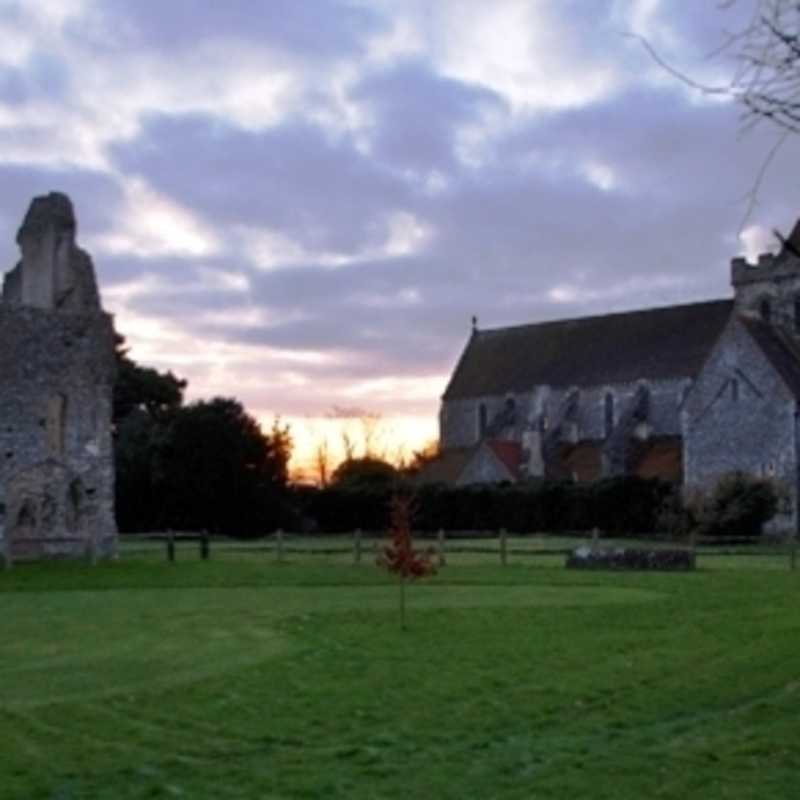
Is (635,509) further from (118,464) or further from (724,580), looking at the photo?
(724,580)

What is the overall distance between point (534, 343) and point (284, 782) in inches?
3012

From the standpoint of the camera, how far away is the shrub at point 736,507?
5250cm

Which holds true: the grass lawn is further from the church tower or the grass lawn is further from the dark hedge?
the church tower

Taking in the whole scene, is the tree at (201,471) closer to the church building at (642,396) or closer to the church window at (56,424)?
the church building at (642,396)

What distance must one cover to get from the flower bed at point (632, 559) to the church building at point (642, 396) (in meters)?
23.7

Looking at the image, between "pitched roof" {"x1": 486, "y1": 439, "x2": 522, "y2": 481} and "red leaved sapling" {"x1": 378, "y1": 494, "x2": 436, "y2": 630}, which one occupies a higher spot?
"pitched roof" {"x1": 486, "y1": 439, "x2": 522, "y2": 481}

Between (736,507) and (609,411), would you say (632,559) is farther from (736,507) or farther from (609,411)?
(609,411)

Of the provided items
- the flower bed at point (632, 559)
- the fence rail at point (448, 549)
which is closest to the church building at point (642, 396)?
the fence rail at point (448, 549)

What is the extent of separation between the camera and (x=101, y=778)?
360 inches

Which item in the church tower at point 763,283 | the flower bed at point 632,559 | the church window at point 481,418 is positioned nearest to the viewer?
the flower bed at point 632,559

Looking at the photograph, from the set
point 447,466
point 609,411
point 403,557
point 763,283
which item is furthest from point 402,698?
point 447,466

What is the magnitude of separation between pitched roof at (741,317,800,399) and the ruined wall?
234 mm

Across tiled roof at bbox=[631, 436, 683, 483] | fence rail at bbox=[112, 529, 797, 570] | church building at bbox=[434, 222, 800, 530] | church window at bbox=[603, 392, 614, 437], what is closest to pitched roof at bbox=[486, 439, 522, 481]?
church building at bbox=[434, 222, 800, 530]

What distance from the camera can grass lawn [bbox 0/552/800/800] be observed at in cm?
906
